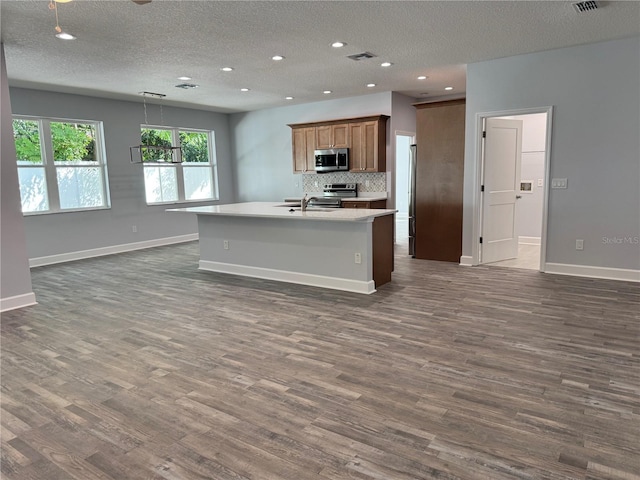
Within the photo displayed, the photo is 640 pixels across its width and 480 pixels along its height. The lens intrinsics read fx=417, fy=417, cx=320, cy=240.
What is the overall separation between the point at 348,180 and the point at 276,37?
4.01m

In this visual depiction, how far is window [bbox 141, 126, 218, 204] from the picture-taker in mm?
8055

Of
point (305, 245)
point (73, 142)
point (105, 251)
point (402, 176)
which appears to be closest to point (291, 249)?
point (305, 245)

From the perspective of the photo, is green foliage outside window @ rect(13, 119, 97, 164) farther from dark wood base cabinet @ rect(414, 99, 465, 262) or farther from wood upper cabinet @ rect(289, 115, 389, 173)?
dark wood base cabinet @ rect(414, 99, 465, 262)

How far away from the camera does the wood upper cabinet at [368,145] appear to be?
7.17 meters

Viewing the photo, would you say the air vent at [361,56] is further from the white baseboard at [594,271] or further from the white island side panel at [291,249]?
the white baseboard at [594,271]

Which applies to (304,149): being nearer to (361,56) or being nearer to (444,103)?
(444,103)

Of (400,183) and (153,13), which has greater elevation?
(153,13)

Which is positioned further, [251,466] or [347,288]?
[347,288]

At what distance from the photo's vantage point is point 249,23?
3.74 metres

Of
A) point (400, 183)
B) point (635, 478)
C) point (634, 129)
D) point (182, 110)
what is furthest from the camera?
point (400, 183)

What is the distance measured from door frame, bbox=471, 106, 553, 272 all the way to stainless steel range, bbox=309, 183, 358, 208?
2563 mm

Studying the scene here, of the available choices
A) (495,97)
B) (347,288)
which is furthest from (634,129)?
(347,288)

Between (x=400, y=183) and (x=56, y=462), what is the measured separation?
9543 millimetres

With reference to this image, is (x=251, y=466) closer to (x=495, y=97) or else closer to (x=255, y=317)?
(x=255, y=317)
